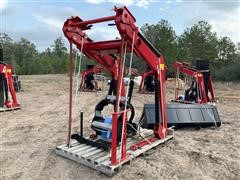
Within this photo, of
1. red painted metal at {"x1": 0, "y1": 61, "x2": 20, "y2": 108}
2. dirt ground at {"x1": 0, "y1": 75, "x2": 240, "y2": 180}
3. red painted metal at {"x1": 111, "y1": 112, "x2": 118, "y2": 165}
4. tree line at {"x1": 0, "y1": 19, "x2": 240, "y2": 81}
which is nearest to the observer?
red painted metal at {"x1": 111, "y1": 112, "x2": 118, "y2": 165}

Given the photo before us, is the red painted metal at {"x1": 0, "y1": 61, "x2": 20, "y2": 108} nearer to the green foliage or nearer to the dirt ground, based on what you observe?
the dirt ground

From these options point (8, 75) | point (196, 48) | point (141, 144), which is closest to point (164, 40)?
point (196, 48)

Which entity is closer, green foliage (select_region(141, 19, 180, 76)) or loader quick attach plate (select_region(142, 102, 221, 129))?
loader quick attach plate (select_region(142, 102, 221, 129))

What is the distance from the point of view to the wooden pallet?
409 cm

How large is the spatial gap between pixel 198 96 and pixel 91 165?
743 centimetres

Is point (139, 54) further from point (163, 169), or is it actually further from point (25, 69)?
point (25, 69)

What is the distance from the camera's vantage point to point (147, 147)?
4898mm

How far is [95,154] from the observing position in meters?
4.52

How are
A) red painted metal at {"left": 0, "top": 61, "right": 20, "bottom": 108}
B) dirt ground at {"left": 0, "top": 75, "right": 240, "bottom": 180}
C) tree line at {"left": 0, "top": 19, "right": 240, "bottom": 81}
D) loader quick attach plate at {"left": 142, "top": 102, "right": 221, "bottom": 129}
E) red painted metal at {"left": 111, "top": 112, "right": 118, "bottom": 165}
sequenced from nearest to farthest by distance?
red painted metal at {"left": 111, "top": 112, "right": 118, "bottom": 165} → dirt ground at {"left": 0, "top": 75, "right": 240, "bottom": 180} → loader quick attach plate at {"left": 142, "top": 102, "right": 221, "bottom": 129} → red painted metal at {"left": 0, "top": 61, "right": 20, "bottom": 108} → tree line at {"left": 0, "top": 19, "right": 240, "bottom": 81}

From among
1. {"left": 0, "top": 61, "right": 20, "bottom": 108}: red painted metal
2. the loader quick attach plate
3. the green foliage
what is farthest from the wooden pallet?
the green foliage

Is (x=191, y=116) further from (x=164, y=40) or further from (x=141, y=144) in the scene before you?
(x=164, y=40)

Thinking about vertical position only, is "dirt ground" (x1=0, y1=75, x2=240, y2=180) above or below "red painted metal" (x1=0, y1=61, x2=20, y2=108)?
below

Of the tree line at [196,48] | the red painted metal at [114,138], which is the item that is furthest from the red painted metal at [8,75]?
the tree line at [196,48]

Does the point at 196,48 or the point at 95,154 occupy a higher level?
the point at 196,48
